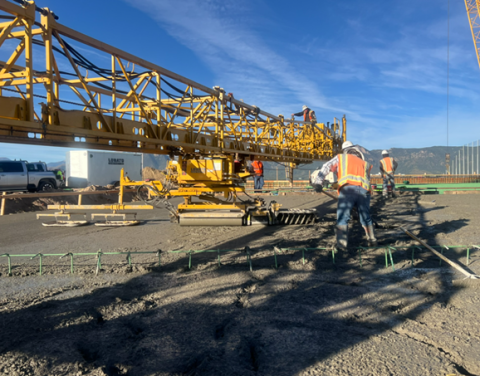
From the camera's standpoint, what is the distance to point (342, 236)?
538 cm

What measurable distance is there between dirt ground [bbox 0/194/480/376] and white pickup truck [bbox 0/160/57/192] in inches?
545

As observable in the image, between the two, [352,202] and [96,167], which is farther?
[96,167]

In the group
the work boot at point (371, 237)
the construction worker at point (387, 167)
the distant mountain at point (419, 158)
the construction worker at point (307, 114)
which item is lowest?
the work boot at point (371, 237)

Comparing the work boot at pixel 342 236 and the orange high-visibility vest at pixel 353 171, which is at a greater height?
the orange high-visibility vest at pixel 353 171

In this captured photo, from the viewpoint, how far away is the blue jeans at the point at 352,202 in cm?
545

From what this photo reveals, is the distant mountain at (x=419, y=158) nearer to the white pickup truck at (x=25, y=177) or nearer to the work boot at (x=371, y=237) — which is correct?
the white pickup truck at (x=25, y=177)

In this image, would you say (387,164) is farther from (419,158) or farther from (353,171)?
(419,158)

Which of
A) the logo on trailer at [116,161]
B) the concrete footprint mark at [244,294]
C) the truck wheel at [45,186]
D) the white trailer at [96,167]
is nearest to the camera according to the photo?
Answer: the concrete footprint mark at [244,294]

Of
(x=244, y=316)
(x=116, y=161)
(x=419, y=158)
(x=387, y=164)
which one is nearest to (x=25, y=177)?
(x=116, y=161)

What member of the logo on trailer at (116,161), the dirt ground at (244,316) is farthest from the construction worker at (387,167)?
the logo on trailer at (116,161)

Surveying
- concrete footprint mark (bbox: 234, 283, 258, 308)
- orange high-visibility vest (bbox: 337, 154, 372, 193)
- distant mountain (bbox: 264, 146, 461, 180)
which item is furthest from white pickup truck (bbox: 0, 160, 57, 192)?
distant mountain (bbox: 264, 146, 461, 180)

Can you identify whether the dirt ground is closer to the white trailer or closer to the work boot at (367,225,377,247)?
the work boot at (367,225,377,247)

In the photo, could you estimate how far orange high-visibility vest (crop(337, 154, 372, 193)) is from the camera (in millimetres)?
5477

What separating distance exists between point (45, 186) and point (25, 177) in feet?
3.72
